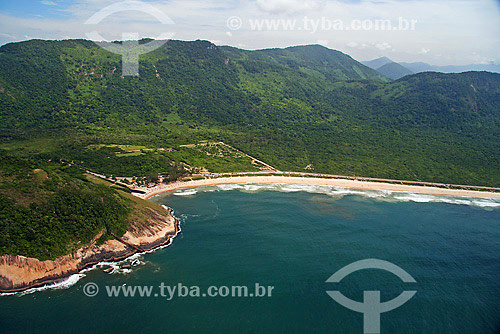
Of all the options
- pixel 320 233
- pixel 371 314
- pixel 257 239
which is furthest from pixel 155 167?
pixel 371 314

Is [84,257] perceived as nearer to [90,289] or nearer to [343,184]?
[90,289]

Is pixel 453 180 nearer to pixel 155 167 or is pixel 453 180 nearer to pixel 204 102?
pixel 155 167

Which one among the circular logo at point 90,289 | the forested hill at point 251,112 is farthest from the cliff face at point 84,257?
the forested hill at point 251,112

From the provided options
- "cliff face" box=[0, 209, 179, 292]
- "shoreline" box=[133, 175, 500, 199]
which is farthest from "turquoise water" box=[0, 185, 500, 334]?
"shoreline" box=[133, 175, 500, 199]

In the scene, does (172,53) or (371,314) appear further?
(172,53)

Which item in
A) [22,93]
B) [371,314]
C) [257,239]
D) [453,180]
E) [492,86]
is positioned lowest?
[371,314]
